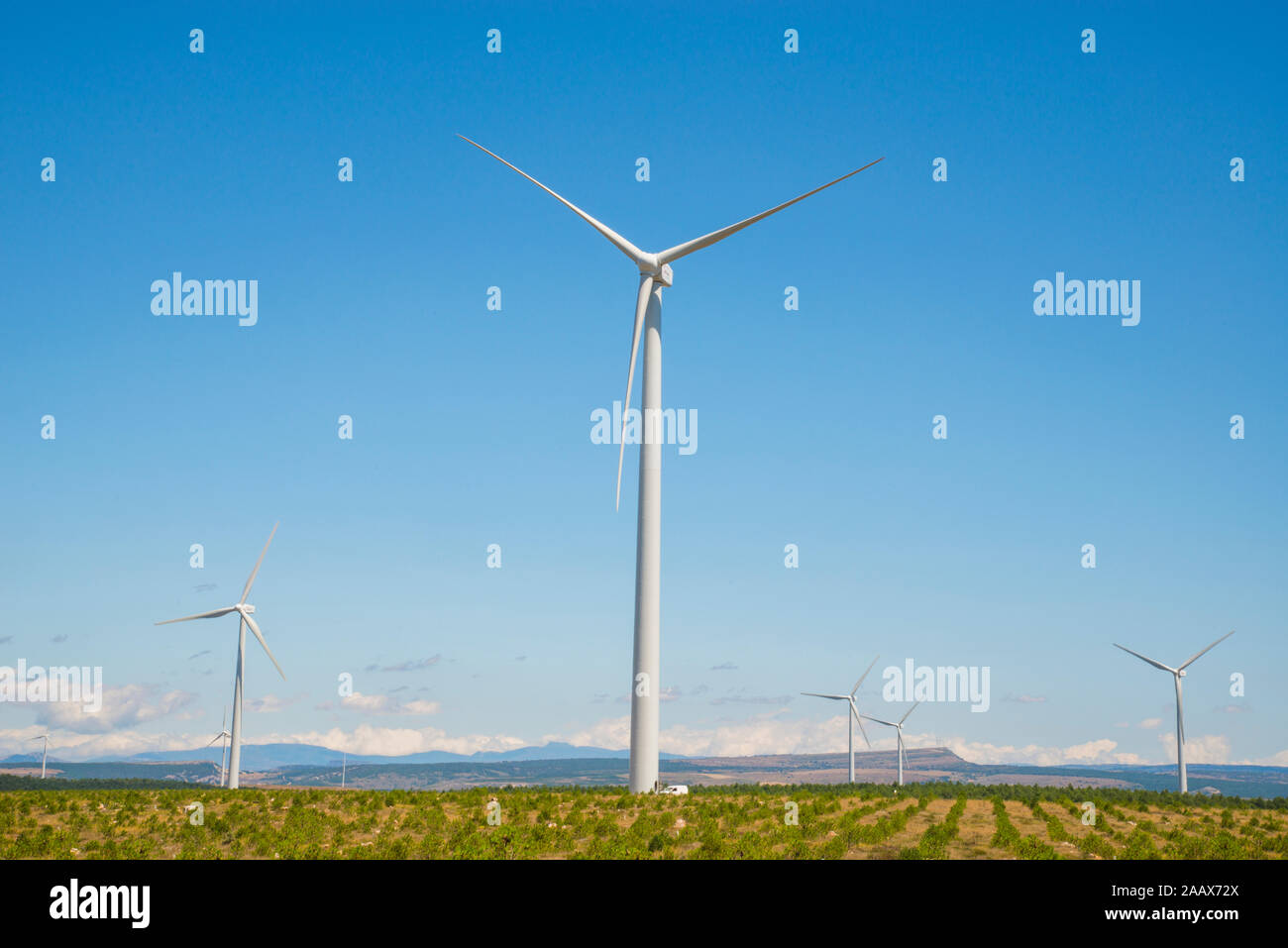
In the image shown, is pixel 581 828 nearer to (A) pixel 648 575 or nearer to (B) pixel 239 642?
(A) pixel 648 575

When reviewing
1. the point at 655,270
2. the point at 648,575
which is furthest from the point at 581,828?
the point at 655,270

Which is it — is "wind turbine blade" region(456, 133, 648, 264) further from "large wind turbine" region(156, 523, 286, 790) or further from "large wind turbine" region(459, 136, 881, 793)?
"large wind turbine" region(156, 523, 286, 790)

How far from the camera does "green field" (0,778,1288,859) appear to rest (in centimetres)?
3881

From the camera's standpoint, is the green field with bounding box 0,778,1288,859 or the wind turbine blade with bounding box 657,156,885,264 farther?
the wind turbine blade with bounding box 657,156,885,264

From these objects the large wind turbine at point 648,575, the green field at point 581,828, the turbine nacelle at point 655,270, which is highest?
the turbine nacelle at point 655,270

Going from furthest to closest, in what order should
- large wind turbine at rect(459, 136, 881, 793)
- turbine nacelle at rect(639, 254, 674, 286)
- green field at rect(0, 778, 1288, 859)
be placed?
turbine nacelle at rect(639, 254, 674, 286), large wind turbine at rect(459, 136, 881, 793), green field at rect(0, 778, 1288, 859)

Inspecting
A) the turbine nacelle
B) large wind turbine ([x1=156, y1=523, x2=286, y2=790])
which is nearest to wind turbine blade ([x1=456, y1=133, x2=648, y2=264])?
the turbine nacelle

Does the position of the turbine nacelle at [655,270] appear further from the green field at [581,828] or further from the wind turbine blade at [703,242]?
the green field at [581,828]

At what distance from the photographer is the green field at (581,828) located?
38812 millimetres

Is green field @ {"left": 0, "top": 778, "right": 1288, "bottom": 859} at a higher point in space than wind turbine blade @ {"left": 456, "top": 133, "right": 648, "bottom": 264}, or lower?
lower

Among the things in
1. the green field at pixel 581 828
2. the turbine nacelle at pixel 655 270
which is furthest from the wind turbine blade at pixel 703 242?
the green field at pixel 581 828
